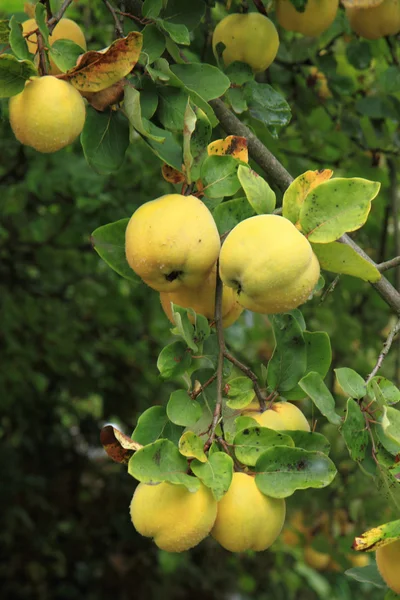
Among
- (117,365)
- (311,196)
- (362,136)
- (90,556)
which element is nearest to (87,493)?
(90,556)

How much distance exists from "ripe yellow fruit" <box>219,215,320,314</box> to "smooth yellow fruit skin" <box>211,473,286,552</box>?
198 millimetres

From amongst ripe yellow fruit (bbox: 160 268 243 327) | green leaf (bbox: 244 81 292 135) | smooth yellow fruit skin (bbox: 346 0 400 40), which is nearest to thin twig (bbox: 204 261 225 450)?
ripe yellow fruit (bbox: 160 268 243 327)

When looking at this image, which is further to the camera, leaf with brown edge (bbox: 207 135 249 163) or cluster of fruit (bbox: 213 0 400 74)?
cluster of fruit (bbox: 213 0 400 74)

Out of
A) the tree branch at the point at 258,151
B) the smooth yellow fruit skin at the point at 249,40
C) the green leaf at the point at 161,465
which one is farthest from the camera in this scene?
the smooth yellow fruit skin at the point at 249,40

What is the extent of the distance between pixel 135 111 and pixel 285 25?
0.66m

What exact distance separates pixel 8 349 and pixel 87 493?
6.16 feet

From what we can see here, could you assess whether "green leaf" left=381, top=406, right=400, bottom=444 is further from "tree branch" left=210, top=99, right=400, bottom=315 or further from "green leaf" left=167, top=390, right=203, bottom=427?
"tree branch" left=210, top=99, right=400, bottom=315

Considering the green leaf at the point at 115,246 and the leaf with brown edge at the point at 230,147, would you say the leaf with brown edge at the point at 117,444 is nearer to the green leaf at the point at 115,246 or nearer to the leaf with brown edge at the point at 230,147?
the green leaf at the point at 115,246

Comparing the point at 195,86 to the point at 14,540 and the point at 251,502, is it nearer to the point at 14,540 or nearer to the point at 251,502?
the point at 251,502

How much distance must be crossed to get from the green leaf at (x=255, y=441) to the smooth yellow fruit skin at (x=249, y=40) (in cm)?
70

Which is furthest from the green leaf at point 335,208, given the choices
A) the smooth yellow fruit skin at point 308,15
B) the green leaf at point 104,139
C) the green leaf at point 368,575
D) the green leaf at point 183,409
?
the smooth yellow fruit skin at point 308,15

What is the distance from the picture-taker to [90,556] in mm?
4395

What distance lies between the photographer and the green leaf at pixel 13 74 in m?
0.95

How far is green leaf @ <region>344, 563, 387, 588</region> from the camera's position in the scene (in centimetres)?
110
